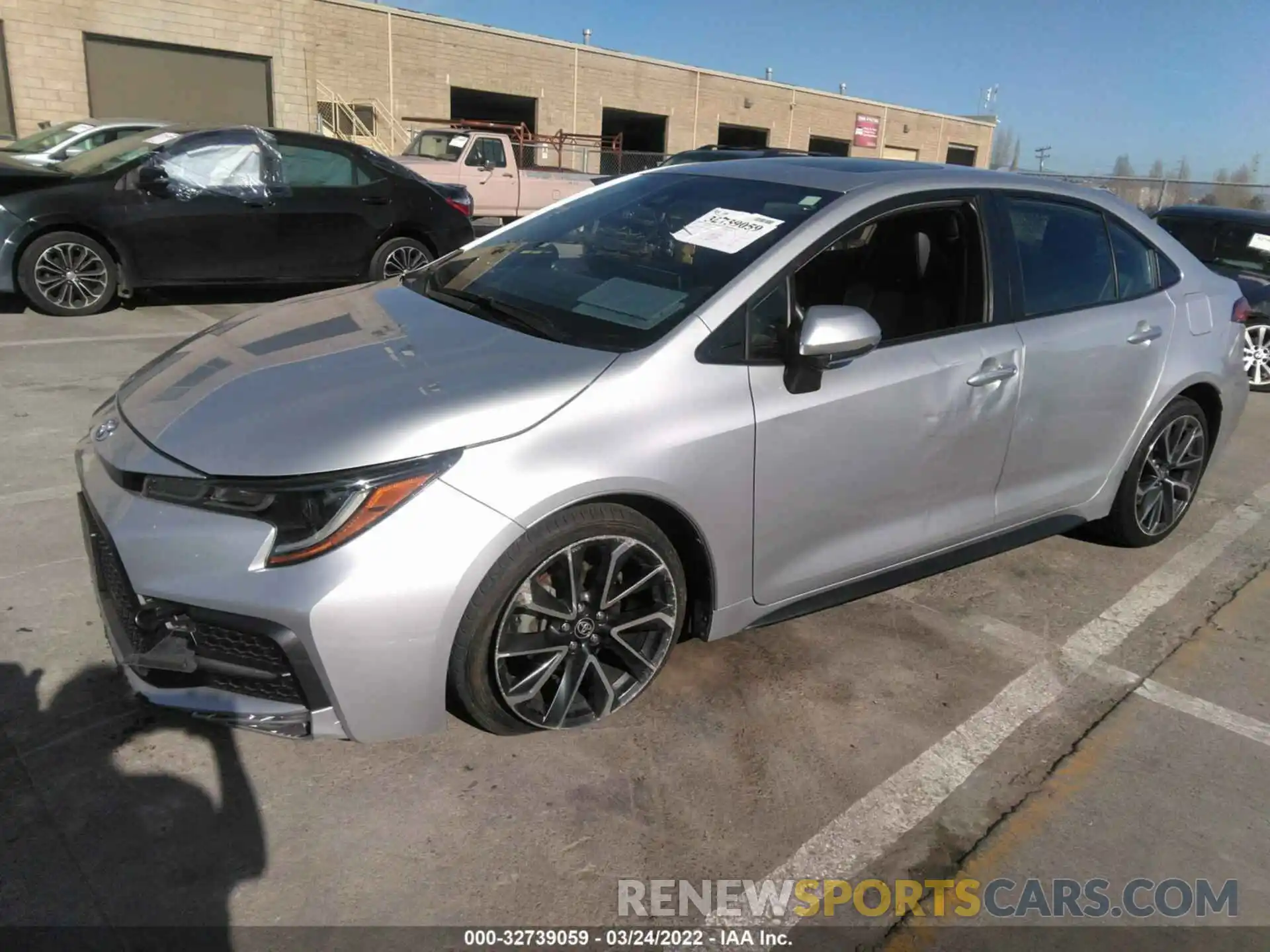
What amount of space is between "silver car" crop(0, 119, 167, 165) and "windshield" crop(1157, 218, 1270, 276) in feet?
33.5

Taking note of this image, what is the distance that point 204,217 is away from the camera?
793 centimetres

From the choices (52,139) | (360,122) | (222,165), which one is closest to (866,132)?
(360,122)

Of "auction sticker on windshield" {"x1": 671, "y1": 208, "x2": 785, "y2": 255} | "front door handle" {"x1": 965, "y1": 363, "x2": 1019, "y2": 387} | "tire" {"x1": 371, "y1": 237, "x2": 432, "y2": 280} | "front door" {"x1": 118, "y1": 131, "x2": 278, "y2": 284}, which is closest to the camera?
"auction sticker on windshield" {"x1": 671, "y1": 208, "x2": 785, "y2": 255}

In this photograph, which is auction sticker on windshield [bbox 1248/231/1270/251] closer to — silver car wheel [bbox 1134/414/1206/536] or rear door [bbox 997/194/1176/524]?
silver car wheel [bbox 1134/414/1206/536]

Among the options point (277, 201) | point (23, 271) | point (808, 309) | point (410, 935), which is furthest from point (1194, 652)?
point (23, 271)

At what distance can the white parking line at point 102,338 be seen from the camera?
22.6ft

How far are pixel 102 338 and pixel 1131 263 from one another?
7.00 meters

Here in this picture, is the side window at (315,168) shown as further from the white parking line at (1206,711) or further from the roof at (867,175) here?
the white parking line at (1206,711)

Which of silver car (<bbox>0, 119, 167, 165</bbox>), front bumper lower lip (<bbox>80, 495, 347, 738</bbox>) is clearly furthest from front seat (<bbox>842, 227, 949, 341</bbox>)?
silver car (<bbox>0, 119, 167, 165</bbox>)

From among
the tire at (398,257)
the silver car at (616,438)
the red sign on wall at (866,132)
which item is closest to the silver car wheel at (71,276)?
the tire at (398,257)

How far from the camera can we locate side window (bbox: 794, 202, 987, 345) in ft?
10.9

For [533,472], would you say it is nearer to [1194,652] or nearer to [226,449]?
[226,449]

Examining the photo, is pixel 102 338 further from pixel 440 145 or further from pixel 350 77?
pixel 350 77

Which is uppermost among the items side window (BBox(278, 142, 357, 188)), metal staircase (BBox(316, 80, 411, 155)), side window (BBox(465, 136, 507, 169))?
metal staircase (BBox(316, 80, 411, 155))
